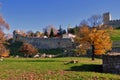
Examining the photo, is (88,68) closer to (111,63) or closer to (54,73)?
(111,63)

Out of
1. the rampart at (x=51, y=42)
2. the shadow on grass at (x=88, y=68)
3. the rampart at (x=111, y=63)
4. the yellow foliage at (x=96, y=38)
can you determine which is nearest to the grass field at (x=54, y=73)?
the shadow on grass at (x=88, y=68)

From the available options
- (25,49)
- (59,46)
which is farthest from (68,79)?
(59,46)

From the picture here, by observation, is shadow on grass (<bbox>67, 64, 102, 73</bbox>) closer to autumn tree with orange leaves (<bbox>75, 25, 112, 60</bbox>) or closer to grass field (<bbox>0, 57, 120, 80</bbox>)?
grass field (<bbox>0, 57, 120, 80</bbox>)

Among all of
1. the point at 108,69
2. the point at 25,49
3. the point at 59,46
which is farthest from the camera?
the point at 59,46

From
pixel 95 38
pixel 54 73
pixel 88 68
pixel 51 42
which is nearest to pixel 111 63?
pixel 88 68

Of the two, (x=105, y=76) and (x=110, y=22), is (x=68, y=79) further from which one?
(x=110, y=22)

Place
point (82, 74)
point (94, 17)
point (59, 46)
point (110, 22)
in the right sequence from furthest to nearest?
point (110, 22), point (59, 46), point (94, 17), point (82, 74)

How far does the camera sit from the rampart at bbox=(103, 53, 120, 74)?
92.5 feet

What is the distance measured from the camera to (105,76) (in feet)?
82.7

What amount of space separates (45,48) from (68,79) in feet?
278

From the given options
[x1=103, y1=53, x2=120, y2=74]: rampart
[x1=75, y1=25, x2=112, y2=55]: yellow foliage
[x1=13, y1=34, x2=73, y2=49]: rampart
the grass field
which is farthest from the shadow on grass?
[x1=13, y1=34, x2=73, y2=49]: rampart

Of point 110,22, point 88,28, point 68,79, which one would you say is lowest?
point 68,79

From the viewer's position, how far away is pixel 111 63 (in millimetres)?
28438

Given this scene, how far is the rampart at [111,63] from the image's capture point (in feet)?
92.5
